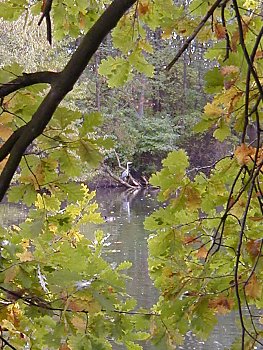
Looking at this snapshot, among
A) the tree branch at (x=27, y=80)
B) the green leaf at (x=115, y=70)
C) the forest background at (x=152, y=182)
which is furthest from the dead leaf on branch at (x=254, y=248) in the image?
the green leaf at (x=115, y=70)

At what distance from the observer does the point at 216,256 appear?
44.6 inches

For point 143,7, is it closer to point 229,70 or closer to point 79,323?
point 229,70

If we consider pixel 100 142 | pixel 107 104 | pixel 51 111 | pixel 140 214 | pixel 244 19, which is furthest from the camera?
pixel 107 104

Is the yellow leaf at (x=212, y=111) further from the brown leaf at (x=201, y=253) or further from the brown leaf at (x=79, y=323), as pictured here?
the brown leaf at (x=79, y=323)

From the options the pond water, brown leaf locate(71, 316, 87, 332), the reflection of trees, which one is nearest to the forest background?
brown leaf locate(71, 316, 87, 332)

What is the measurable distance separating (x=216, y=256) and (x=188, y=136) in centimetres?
1776

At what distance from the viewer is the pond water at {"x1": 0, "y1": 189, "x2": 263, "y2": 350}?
187 inches

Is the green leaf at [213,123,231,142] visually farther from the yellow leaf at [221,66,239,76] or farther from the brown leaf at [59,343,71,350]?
the brown leaf at [59,343,71,350]

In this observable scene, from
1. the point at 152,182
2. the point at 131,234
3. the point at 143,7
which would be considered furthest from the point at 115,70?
the point at 131,234

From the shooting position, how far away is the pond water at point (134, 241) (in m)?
4.74

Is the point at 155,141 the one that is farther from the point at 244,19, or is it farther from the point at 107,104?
the point at 244,19

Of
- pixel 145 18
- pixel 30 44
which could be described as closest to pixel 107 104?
pixel 30 44

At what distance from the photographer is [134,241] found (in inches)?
315

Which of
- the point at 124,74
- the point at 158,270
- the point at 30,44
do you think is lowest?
the point at 158,270
